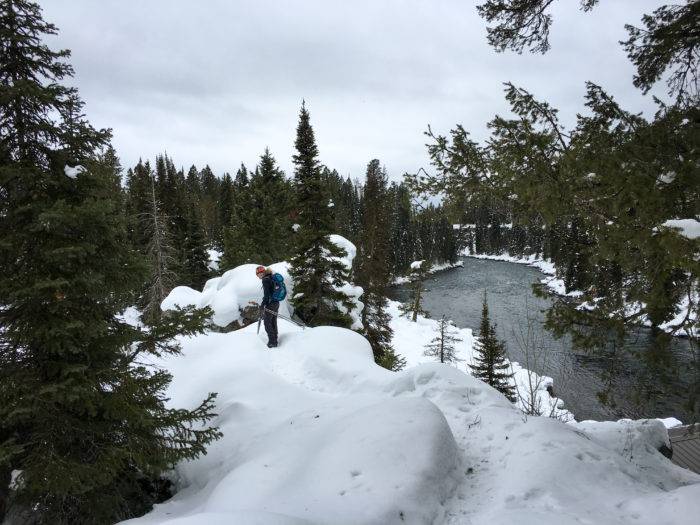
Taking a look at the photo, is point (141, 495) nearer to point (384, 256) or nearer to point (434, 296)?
point (384, 256)

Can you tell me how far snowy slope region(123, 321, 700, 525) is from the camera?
140 inches

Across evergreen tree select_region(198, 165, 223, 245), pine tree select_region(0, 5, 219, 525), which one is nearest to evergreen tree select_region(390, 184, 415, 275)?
evergreen tree select_region(198, 165, 223, 245)

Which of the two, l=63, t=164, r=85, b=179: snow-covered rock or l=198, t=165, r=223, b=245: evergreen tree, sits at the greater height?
l=198, t=165, r=223, b=245: evergreen tree

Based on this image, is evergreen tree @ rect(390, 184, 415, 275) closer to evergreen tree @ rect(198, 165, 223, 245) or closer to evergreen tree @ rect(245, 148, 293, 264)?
evergreen tree @ rect(198, 165, 223, 245)

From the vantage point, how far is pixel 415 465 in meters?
4.08

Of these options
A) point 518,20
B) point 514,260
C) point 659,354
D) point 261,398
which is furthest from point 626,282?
point 514,260

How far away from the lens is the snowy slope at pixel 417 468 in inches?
140

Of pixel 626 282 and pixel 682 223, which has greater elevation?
pixel 682 223

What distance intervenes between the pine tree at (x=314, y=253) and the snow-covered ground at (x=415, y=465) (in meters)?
9.30

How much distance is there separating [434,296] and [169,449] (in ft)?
162

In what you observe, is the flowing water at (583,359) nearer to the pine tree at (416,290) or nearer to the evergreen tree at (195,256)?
the pine tree at (416,290)

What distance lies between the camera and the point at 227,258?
28219mm

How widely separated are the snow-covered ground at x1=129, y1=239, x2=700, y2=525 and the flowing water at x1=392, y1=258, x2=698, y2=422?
105cm

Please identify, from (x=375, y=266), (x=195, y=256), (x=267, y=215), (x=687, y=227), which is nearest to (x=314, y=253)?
(x=375, y=266)
